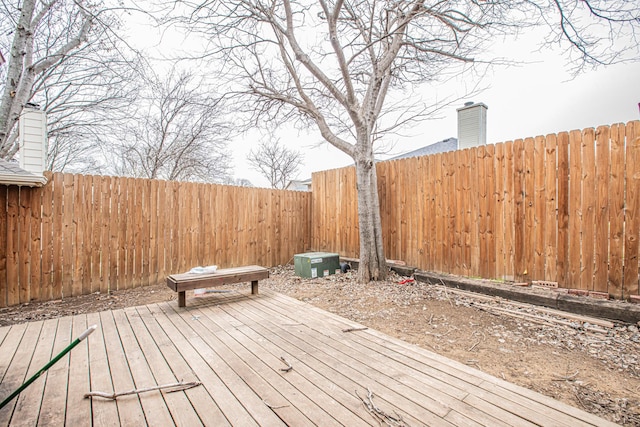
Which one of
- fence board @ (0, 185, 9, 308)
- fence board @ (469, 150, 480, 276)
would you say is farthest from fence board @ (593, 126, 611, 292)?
fence board @ (0, 185, 9, 308)

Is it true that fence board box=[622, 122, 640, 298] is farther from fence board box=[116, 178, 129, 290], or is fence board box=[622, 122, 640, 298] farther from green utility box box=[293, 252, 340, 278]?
fence board box=[116, 178, 129, 290]

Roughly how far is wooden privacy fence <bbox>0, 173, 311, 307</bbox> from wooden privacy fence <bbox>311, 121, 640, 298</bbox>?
3.00 meters

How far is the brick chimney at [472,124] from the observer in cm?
616

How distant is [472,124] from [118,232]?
23.7ft

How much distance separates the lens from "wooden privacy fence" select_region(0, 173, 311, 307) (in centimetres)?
385

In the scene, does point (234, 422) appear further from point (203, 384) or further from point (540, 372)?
point (540, 372)

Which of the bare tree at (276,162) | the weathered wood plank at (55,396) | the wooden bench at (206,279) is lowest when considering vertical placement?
the weathered wood plank at (55,396)

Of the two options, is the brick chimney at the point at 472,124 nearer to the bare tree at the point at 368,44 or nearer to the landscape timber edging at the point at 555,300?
the bare tree at the point at 368,44

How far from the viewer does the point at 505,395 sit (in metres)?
1.61

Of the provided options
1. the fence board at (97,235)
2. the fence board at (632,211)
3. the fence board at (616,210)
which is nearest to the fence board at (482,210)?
the fence board at (616,210)

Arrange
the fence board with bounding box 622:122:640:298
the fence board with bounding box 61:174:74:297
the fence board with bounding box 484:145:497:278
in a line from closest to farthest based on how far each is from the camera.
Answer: the fence board with bounding box 622:122:640:298 → the fence board with bounding box 484:145:497:278 → the fence board with bounding box 61:174:74:297

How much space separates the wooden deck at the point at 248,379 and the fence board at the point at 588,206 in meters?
2.41

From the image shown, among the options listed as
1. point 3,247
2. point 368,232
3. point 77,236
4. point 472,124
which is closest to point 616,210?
point 368,232

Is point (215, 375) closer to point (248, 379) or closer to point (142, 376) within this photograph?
point (248, 379)
